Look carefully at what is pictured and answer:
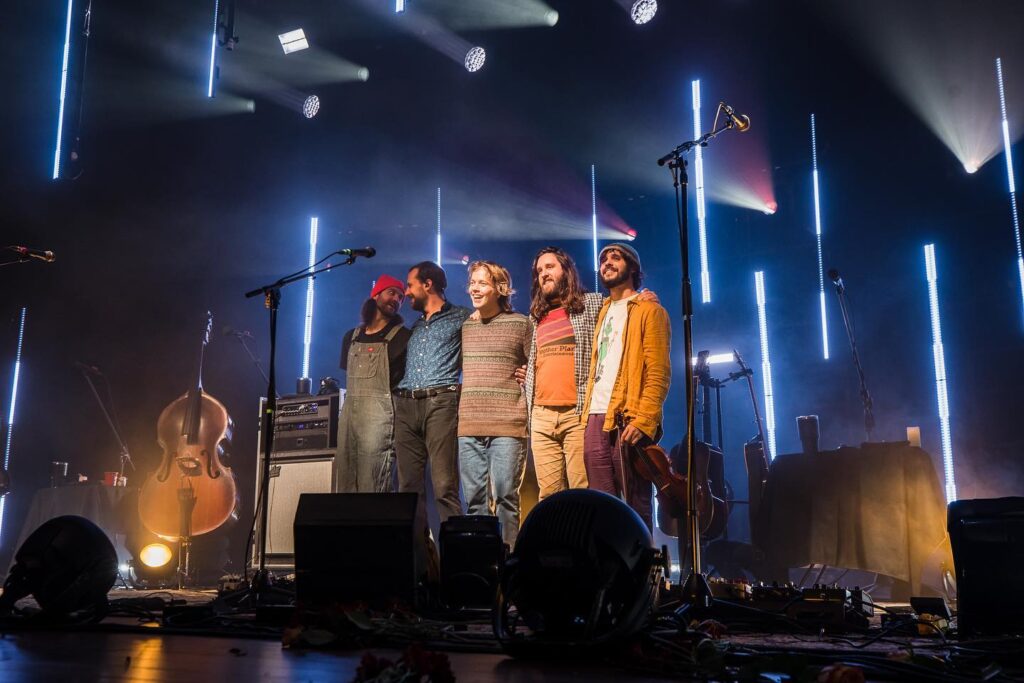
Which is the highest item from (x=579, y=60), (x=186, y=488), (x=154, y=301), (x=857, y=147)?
(x=579, y=60)

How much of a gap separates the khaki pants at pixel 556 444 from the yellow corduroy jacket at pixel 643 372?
5.8 inches

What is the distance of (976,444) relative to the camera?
23.0 ft

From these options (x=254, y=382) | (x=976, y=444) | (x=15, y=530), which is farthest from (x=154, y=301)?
(x=976, y=444)

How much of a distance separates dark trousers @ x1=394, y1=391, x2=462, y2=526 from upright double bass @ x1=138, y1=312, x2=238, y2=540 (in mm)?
2060

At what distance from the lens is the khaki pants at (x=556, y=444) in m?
4.00

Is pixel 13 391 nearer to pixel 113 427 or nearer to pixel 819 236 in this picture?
pixel 113 427

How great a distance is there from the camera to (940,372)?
7.31 metres

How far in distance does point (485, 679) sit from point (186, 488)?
15.5 ft

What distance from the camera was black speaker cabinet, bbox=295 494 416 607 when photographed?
9.82 ft

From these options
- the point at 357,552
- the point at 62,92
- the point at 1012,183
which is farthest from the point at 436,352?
the point at 1012,183

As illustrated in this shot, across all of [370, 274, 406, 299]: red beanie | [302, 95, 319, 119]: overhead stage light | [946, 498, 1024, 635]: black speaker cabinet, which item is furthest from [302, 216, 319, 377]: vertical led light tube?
[946, 498, 1024, 635]: black speaker cabinet

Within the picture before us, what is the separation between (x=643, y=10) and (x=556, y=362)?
485 centimetres

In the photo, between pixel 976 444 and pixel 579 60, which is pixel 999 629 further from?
pixel 579 60

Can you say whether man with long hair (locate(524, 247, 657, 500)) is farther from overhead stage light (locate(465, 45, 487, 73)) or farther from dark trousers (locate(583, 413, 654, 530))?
overhead stage light (locate(465, 45, 487, 73))
